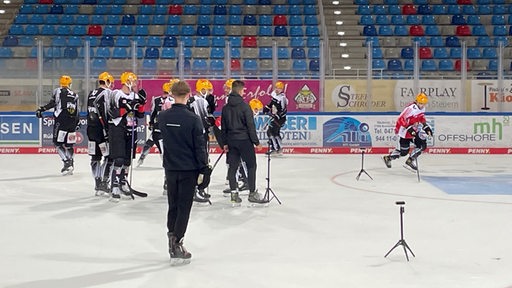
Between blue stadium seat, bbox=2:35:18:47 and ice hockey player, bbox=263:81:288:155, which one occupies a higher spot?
blue stadium seat, bbox=2:35:18:47

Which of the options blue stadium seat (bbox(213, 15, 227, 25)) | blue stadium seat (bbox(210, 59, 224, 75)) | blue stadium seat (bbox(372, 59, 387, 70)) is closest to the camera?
blue stadium seat (bbox(210, 59, 224, 75))

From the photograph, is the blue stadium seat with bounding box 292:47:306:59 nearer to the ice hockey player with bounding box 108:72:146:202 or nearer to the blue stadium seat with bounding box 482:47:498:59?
the blue stadium seat with bounding box 482:47:498:59

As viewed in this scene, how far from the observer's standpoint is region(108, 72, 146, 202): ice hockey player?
33.0ft

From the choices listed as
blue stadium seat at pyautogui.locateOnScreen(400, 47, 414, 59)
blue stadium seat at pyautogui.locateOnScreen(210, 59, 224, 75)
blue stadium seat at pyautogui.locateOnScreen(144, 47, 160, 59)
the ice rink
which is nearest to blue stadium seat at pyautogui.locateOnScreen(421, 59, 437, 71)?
blue stadium seat at pyautogui.locateOnScreen(400, 47, 414, 59)

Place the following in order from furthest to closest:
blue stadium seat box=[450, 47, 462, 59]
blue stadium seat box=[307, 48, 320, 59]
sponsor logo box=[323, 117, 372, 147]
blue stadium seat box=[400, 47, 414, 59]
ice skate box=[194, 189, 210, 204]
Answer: blue stadium seat box=[450, 47, 462, 59]
blue stadium seat box=[400, 47, 414, 59]
blue stadium seat box=[307, 48, 320, 59]
sponsor logo box=[323, 117, 372, 147]
ice skate box=[194, 189, 210, 204]

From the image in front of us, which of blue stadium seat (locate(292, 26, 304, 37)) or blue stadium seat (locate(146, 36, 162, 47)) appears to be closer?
blue stadium seat (locate(146, 36, 162, 47))

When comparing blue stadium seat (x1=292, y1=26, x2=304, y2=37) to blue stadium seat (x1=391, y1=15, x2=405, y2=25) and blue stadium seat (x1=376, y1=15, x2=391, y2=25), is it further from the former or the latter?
blue stadium seat (x1=391, y1=15, x2=405, y2=25)

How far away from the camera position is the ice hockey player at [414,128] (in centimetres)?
1365

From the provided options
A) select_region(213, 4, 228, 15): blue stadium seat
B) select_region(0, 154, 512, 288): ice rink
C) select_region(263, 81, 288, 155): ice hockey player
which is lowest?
select_region(0, 154, 512, 288): ice rink

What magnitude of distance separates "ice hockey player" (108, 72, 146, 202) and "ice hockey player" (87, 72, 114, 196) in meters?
0.29

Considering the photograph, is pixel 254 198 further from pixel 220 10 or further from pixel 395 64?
pixel 220 10

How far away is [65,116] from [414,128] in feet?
19.9

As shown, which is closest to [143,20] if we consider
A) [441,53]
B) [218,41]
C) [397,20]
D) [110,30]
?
[110,30]

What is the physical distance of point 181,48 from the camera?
18.7 meters
